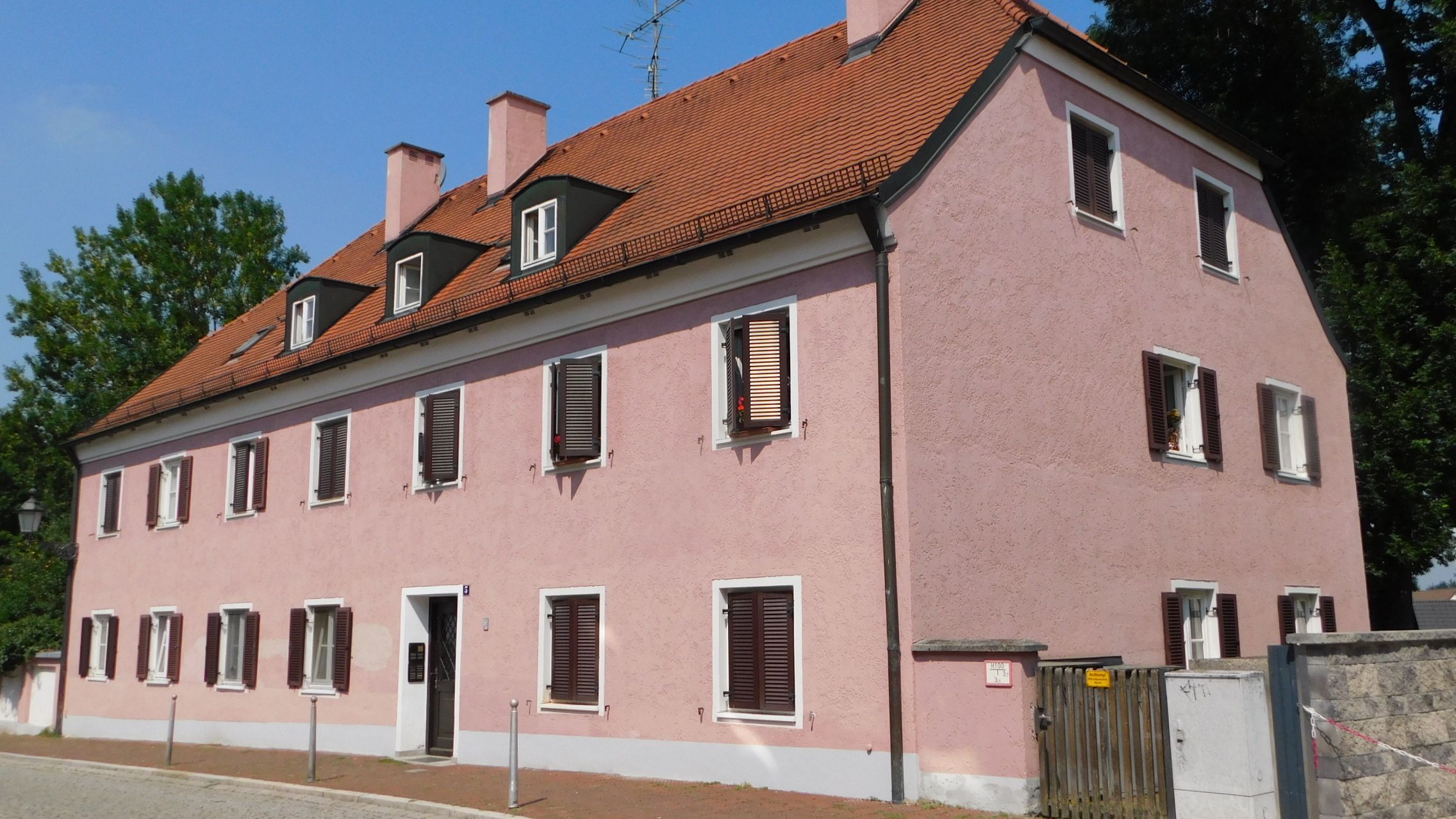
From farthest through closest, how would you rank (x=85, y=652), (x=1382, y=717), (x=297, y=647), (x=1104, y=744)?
(x=85, y=652) < (x=297, y=647) < (x=1104, y=744) < (x=1382, y=717)

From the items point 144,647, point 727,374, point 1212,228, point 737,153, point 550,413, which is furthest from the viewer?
point 144,647

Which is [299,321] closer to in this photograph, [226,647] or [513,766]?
[226,647]

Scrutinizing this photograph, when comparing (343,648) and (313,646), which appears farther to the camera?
(313,646)

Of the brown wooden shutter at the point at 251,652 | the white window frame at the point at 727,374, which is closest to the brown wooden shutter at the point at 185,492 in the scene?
the brown wooden shutter at the point at 251,652

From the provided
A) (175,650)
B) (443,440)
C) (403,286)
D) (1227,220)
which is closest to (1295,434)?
(1227,220)

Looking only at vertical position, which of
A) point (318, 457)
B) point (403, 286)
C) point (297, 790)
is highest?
point (403, 286)

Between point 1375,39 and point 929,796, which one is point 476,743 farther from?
point 1375,39

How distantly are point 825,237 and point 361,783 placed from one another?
321 inches

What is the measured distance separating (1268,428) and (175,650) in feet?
60.7

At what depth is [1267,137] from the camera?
25094mm

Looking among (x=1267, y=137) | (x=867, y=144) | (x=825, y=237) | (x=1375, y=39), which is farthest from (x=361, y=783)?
(x=1375, y=39)

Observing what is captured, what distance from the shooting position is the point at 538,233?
18.0 m

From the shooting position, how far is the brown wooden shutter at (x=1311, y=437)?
18188 mm

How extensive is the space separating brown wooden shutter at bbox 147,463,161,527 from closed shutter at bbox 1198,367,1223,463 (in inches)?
739
